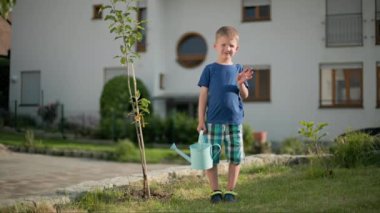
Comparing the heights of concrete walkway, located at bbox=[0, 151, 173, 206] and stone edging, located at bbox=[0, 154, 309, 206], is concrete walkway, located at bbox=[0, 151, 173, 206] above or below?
below

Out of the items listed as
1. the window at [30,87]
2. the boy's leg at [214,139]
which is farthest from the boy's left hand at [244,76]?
the window at [30,87]

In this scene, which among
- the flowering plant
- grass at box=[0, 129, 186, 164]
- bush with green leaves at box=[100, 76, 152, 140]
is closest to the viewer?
grass at box=[0, 129, 186, 164]

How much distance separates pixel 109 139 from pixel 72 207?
1265 centimetres

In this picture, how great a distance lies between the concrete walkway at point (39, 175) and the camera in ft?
21.1

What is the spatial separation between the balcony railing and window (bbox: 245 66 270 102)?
8.00ft

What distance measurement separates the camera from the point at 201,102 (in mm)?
4887

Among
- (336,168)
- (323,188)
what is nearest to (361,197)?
(323,188)

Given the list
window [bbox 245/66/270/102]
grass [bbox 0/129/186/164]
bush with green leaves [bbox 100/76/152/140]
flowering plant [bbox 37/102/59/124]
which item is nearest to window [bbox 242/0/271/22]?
window [bbox 245/66/270/102]

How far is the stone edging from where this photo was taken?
15.3 feet

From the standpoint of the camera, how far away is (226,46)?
15.8ft

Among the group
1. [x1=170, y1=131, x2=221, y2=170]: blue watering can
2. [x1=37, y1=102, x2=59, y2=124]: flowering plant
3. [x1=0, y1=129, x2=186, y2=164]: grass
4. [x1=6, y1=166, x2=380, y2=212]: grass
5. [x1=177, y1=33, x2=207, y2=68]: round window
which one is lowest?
[x1=0, y1=129, x2=186, y2=164]: grass

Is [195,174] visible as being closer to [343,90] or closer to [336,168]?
[336,168]

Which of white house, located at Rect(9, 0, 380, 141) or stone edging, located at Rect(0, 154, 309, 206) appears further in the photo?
white house, located at Rect(9, 0, 380, 141)

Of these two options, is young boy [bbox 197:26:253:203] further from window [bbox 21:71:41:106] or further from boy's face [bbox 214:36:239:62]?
window [bbox 21:71:41:106]
